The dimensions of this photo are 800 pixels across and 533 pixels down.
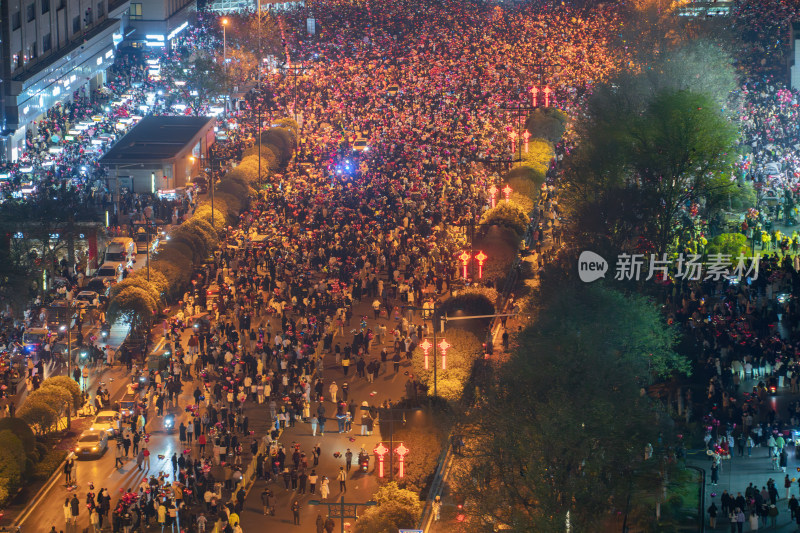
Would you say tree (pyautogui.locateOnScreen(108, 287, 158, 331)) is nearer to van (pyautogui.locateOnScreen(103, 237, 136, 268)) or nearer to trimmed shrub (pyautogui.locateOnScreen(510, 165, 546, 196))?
van (pyautogui.locateOnScreen(103, 237, 136, 268))

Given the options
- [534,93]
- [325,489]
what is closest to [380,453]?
[325,489]

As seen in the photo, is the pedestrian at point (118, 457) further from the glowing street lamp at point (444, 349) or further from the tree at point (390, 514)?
the glowing street lamp at point (444, 349)

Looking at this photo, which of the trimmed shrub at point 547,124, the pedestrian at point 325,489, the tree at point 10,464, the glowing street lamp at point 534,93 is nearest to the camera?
the tree at point 10,464

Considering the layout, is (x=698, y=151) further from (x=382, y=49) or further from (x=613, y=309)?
(x=382, y=49)

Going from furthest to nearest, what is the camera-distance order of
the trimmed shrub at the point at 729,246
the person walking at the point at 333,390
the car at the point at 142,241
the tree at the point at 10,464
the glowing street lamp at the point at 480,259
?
the car at the point at 142,241, the trimmed shrub at the point at 729,246, the glowing street lamp at the point at 480,259, the person walking at the point at 333,390, the tree at the point at 10,464

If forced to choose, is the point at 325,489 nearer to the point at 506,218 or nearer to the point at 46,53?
the point at 506,218

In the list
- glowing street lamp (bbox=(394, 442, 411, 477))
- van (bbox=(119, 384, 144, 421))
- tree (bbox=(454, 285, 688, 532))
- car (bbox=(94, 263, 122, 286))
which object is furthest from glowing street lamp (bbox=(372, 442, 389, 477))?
car (bbox=(94, 263, 122, 286))

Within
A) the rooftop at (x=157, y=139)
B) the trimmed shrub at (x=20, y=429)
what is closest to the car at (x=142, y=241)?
the rooftop at (x=157, y=139)
